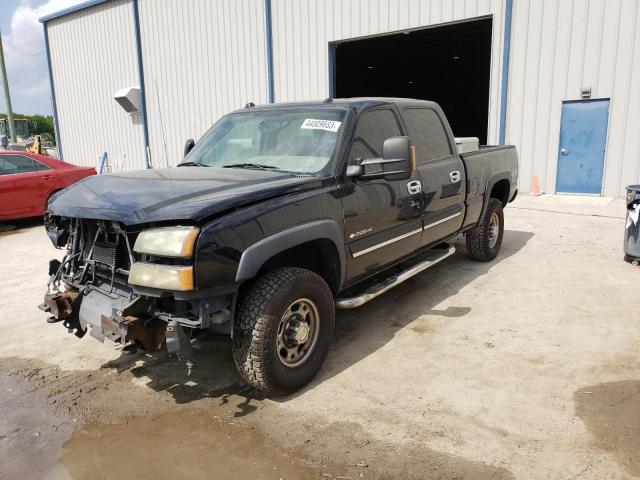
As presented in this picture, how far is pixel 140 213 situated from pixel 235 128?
74.6 inches

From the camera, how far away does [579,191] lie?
38.5 feet

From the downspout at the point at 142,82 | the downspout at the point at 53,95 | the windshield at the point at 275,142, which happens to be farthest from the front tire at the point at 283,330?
the downspout at the point at 53,95

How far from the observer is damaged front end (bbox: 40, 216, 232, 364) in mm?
2861

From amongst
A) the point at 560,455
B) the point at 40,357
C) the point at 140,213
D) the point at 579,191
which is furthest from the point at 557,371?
the point at 579,191

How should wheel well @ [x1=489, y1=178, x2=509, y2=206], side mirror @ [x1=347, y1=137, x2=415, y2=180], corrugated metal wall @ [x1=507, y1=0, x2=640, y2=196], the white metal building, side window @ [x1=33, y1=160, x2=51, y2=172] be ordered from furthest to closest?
1. the white metal building
2. corrugated metal wall @ [x1=507, y1=0, x2=640, y2=196]
3. side window @ [x1=33, y1=160, x2=51, y2=172]
4. wheel well @ [x1=489, y1=178, x2=509, y2=206]
5. side mirror @ [x1=347, y1=137, x2=415, y2=180]

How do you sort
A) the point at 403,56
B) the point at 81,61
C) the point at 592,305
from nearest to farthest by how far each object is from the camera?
the point at 592,305
the point at 81,61
the point at 403,56

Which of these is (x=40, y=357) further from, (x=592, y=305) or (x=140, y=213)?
(x=592, y=305)

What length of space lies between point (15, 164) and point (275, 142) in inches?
313

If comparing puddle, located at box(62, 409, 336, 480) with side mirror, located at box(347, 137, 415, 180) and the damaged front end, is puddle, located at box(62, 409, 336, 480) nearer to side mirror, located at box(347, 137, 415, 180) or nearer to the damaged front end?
the damaged front end

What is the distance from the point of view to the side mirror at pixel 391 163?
377 centimetres

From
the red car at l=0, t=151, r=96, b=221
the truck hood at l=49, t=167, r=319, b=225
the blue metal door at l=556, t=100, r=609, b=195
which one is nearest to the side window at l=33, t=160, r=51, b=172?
the red car at l=0, t=151, r=96, b=221

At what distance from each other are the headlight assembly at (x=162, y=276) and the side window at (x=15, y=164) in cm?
849

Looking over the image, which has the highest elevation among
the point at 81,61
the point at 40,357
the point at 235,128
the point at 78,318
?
the point at 81,61

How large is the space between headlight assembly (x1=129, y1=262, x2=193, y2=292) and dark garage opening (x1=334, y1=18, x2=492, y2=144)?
1274 cm
